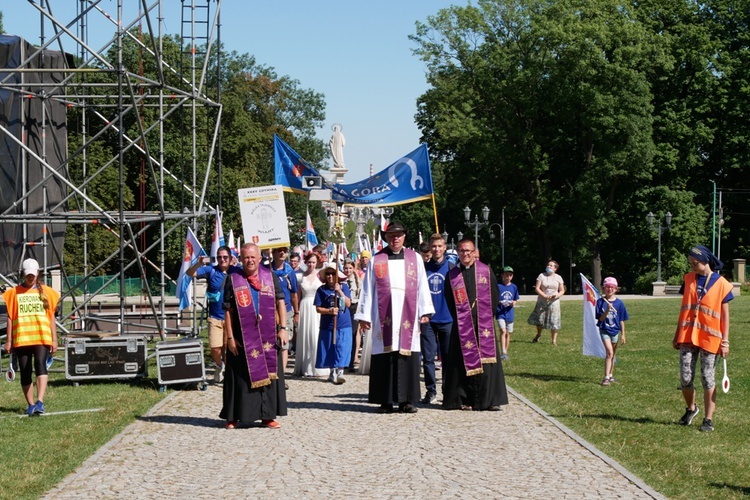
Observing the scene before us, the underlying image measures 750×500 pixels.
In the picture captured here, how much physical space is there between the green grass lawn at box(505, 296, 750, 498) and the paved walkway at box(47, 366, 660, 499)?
13.8 inches

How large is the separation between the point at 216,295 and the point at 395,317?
3820 mm

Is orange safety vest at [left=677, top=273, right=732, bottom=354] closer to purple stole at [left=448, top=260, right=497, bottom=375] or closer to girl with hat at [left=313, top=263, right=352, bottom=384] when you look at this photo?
purple stole at [left=448, top=260, right=497, bottom=375]

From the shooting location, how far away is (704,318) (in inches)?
437

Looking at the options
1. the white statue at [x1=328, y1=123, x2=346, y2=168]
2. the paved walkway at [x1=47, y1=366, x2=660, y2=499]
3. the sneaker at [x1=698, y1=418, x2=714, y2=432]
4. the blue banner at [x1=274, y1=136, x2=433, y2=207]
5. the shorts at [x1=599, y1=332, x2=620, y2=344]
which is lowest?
the paved walkway at [x1=47, y1=366, x2=660, y2=499]

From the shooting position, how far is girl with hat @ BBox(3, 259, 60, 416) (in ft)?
40.3

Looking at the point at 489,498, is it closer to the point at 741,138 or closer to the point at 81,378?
the point at 81,378

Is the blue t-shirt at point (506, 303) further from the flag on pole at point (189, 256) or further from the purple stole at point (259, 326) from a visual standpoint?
the purple stole at point (259, 326)

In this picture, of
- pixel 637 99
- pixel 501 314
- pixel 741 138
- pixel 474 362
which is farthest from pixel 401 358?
pixel 741 138

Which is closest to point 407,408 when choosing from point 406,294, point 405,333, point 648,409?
point 405,333

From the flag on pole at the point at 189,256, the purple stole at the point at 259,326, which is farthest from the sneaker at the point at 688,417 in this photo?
the flag on pole at the point at 189,256

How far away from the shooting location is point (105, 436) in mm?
10695

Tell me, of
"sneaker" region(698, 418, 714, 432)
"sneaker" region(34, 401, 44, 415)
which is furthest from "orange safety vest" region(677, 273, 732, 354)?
"sneaker" region(34, 401, 44, 415)

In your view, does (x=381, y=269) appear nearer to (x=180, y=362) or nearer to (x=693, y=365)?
(x=180, y=362)

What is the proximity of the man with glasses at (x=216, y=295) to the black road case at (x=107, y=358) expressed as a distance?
0.97m
